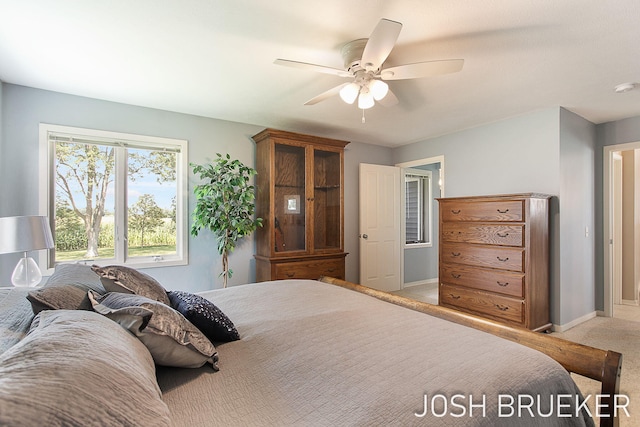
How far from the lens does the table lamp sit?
195cm

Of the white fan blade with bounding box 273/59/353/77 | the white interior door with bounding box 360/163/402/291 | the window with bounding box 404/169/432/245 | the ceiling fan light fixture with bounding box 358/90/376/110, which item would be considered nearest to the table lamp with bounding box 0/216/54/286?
the white fan blade with bounding box 273/59/353/77

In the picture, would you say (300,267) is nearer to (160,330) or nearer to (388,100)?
(388,100)

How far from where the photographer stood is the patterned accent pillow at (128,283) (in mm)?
1267

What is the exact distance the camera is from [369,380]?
977 mm

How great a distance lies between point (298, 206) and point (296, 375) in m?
2.97

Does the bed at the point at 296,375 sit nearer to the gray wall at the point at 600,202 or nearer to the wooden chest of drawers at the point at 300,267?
the wooden chest of drawers at the point at 300,267

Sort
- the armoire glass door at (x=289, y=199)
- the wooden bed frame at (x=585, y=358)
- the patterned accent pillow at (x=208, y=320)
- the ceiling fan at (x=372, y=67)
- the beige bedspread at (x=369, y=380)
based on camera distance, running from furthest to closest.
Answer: the armoire glass door at (x=289, y=199)
the ceiling fan at (x=372, y=67)
the patterned accent pillow at (x=208, y=320)
the wooden bed frame at (x=585, y=358)
the beige bedspread at (x=369, y=380)

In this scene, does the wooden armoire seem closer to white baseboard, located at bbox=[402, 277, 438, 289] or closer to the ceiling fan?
the ceiling fan

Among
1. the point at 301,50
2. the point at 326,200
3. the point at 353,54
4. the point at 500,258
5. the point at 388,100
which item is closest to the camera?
the point at 353,54

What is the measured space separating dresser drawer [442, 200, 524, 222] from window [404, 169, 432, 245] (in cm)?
211

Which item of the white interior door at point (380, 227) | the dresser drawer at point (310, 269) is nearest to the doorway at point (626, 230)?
the white interior door at point (380, 227)

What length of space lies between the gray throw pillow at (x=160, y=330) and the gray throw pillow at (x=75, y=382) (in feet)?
0.53

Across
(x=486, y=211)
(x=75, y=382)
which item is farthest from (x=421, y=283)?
(x=75, y=382)

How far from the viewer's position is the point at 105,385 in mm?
595
